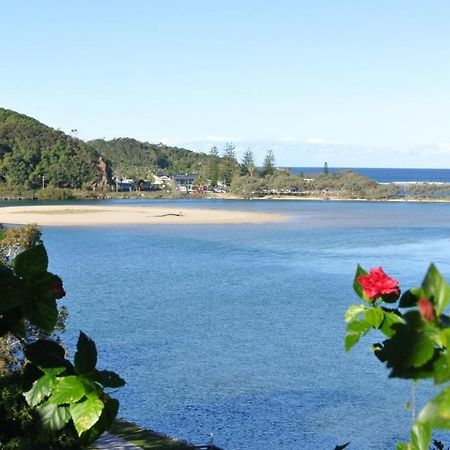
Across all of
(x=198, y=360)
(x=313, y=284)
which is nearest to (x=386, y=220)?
(x=313, y=284)

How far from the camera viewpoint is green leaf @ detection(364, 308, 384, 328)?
1.66 meters

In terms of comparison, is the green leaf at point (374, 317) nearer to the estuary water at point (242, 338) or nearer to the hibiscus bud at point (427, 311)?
the hibiscus bud at point (427, 311)

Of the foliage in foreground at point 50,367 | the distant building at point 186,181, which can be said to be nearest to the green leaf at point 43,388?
the foliage in foreground at point 50,367

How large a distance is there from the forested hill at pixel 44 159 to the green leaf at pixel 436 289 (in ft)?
365

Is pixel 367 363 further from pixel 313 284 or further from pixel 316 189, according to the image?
pixel 316 189

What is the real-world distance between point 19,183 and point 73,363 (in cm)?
11214

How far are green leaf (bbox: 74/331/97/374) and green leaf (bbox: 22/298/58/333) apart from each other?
0.23ft

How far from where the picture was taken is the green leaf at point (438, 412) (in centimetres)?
96

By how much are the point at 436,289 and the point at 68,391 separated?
0.79m

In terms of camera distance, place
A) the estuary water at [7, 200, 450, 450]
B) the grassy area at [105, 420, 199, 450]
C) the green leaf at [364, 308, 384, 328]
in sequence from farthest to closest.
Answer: the estuary water at [7, 200, 450, 450] → the grassy area at [105, 420, 199, 450] → the green leaf at [364, 308, 384, 328]

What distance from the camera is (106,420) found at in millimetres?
1512

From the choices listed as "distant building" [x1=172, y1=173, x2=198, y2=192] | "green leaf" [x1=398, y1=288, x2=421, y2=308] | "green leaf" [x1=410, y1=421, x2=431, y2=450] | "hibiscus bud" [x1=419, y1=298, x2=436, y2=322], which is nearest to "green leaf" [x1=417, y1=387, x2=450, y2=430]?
"hibiscus bud" [x1=419, y1=298, x2=436, y2=322]

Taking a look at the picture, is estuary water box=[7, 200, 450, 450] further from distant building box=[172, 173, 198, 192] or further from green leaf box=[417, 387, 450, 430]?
distant building box=[172, 173, 198, 192]

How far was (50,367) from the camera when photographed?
154cm
